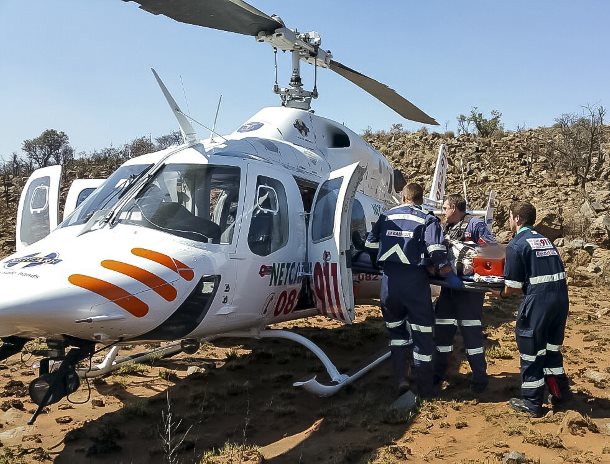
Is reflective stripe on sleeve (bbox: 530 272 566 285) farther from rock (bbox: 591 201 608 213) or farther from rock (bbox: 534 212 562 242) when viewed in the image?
rock (bbox: 591 201 608 213)

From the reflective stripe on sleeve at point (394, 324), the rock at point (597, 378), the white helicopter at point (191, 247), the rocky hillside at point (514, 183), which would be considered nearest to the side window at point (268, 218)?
the white helicopter at point (191, 247)

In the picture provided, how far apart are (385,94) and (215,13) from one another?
400 centimetres

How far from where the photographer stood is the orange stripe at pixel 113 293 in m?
4.11

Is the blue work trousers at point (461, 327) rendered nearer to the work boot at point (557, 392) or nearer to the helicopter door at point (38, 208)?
the work boot at point (557, 392)

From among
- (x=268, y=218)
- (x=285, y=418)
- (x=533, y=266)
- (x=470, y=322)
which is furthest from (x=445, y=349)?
(x=268, y=218)

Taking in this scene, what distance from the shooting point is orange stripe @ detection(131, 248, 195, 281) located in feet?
15.0

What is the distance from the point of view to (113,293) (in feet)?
13.9

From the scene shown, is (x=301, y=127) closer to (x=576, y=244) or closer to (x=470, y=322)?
(x=470, y=322)

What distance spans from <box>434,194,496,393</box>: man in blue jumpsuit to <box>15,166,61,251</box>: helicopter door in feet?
15.0

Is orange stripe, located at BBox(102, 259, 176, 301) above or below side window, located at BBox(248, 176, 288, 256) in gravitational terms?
below

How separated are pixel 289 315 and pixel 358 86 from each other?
4336mm

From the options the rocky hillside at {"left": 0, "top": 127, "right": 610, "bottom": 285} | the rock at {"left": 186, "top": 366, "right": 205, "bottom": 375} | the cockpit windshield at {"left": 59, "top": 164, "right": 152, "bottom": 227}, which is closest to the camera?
the cockpit windshield at {"left": 59, "top": 164, "right": 152, "bottom": 227}

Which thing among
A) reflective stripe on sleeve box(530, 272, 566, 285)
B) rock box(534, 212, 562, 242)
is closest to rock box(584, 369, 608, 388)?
reflective stripe on sleeve box(530, 272, 566, 285)

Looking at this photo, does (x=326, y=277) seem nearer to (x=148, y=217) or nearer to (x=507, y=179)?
(x=148, y=217)
